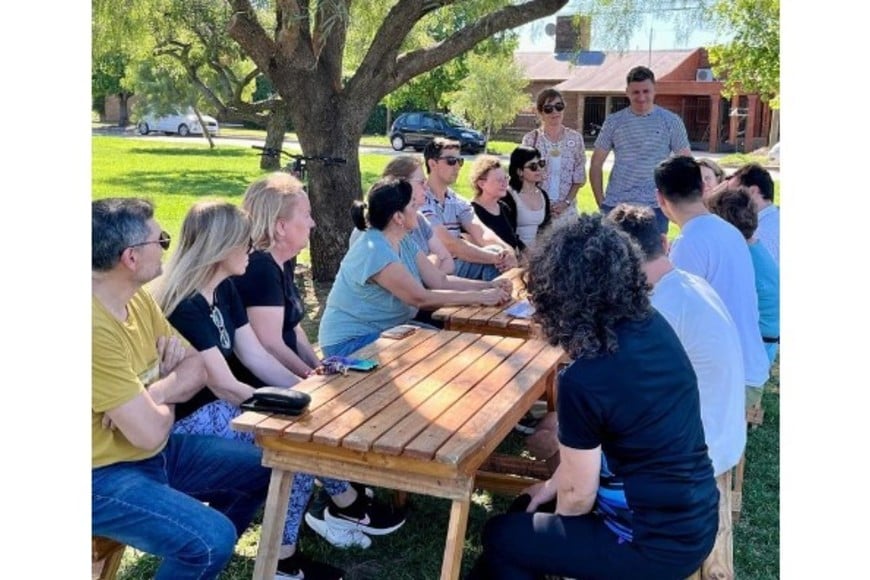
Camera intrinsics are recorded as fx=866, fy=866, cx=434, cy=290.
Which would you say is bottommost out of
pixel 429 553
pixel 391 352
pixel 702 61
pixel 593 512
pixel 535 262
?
pixel 429 553

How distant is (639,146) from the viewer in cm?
617

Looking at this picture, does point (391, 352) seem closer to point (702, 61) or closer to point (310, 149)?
point (310, 149)

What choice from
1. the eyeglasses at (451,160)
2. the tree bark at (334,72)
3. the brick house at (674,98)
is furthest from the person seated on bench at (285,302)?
the brick house at (674,98)

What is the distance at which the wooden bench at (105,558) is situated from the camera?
250 centimetres

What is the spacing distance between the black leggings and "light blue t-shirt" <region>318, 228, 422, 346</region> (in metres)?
1.58

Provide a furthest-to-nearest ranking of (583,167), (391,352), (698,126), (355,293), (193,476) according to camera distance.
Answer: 1. (698,126)
2. (583,167)
3. (355,293)
4. (391,352)
5. (193,476)

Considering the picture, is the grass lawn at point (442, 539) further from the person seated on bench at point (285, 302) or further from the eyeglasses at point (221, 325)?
Answer: the eyeglasses at point (221, 325)

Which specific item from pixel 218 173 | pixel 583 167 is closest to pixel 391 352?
pixel 583 167

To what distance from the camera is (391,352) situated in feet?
10.4

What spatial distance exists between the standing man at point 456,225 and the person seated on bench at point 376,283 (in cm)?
93

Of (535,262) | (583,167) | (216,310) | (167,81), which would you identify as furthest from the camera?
(167,81)

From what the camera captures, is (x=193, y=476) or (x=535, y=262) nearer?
(x=535, y=262)

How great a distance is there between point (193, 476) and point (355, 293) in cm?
131

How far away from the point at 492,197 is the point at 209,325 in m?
2.71
